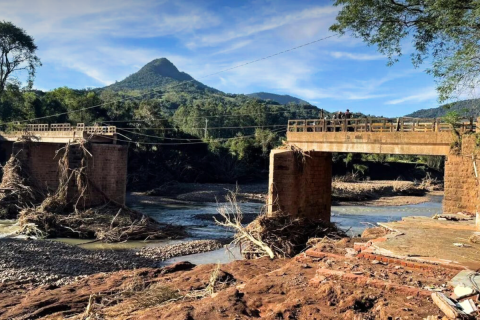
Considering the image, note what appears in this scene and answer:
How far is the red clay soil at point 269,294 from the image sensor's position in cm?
749

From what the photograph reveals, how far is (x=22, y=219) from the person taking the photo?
2436 cm

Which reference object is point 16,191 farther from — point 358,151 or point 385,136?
point 385,136

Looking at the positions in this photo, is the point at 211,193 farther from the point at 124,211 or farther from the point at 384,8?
the point at 384,8

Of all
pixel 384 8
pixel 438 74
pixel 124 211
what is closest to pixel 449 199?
pixel 438 74

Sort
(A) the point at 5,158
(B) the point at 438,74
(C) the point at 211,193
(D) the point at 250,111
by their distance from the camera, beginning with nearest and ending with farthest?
(B) the point at 438,74
(A) the point at 5,158
(C) the point at 211,193
(D) the point at 250,111

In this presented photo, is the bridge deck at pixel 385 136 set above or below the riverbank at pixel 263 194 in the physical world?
above

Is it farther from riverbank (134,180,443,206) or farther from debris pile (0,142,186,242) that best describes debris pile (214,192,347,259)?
riverbank (134,180,443,206)

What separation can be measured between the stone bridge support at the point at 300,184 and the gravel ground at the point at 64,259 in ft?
18.2

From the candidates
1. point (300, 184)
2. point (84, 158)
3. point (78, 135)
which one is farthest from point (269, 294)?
point (78, 135)

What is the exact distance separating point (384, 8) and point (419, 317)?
12.7 meters

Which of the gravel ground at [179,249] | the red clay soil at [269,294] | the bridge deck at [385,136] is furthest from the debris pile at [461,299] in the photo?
the gravel ground at [179,249]

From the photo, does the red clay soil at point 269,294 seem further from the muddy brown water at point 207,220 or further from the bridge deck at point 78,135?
the bridge deck at point 78,135

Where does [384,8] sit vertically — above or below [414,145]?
above

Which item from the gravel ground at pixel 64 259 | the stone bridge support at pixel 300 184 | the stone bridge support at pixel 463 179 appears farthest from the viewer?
the stone bridge support at pixel 300 184
